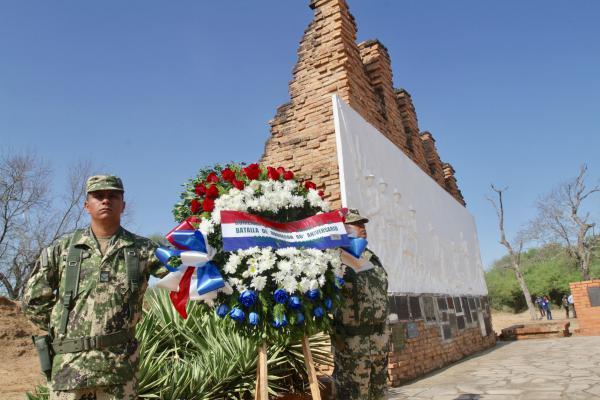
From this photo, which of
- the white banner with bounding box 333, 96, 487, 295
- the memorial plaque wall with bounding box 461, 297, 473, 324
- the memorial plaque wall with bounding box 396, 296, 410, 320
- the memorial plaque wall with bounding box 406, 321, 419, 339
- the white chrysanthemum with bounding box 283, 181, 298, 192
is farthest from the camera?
the memorial plaque wall with bounding box 461, 297, 473, 324

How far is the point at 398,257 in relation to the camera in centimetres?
688

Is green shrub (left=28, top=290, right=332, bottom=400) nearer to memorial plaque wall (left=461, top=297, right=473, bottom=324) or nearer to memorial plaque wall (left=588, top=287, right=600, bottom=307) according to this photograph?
memorial plaque wall (left=461, top=297, right=473, bottom=324)

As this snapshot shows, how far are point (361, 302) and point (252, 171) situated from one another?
1275mm

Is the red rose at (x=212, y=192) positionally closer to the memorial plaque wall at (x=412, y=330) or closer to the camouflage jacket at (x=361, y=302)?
the camouflage jacket at (x=361, y=302)

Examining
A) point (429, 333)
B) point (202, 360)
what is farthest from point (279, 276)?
point (429, 333)

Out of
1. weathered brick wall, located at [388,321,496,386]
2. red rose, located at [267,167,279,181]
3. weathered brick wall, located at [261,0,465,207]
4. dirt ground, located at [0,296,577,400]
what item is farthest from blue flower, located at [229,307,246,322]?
dirt ground, located at [0,296,577,400]

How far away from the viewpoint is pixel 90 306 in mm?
2369

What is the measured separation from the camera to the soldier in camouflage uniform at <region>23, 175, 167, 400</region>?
2.25 meters

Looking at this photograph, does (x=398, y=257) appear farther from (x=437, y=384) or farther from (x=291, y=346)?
(x=291, y=346)

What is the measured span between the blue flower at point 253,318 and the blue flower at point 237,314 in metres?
0.05

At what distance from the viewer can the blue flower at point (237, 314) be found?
258 centimetres

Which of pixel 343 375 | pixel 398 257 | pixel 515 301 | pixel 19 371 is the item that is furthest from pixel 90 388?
pixel 515 301

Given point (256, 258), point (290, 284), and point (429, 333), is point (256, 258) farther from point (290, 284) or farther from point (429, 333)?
point (429, 333)

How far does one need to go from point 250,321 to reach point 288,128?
15.3ft
